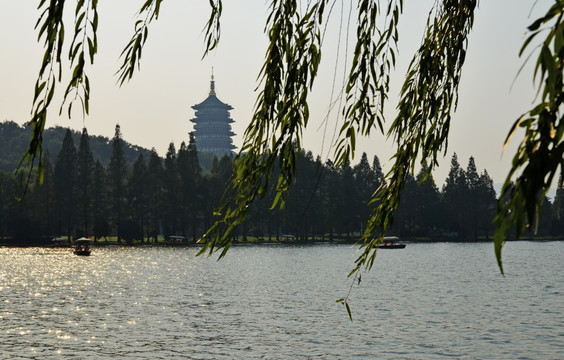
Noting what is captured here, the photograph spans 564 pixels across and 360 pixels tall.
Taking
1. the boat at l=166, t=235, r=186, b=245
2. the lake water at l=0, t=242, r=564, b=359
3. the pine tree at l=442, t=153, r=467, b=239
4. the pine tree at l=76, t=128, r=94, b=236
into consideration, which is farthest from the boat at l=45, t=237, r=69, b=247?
the pine tree at l=442, t=153, r=467, b=239

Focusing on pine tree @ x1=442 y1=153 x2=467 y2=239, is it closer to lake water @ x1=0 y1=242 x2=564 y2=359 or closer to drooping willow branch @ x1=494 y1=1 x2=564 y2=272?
lake water @ x1=0 y1=242 x2=564 y2=359

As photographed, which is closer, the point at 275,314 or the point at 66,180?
the point at 275,314

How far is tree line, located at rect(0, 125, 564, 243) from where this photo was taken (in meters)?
108

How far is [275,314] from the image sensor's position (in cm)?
3512

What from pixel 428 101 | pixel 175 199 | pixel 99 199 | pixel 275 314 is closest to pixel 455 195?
pixel 175 199

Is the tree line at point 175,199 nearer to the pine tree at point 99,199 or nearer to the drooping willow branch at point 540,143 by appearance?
the pine tree at point 99,199

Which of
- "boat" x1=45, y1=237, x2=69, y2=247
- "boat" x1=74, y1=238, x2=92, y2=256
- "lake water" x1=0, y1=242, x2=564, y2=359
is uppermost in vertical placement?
"boat" x1=45, y1=237, x2=69, y2=247

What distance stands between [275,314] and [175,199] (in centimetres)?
8341

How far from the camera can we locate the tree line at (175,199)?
10806 cm

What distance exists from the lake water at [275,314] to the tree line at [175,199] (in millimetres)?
43177

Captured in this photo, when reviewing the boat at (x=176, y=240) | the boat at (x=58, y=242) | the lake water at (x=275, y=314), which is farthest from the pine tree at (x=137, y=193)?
the lake water at (x=275, y=314)

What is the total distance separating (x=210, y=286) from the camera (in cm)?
5191

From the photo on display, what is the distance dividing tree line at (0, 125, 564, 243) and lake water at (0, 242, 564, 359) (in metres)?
43.2

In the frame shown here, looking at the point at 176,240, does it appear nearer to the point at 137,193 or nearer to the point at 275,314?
the point at 137,193
